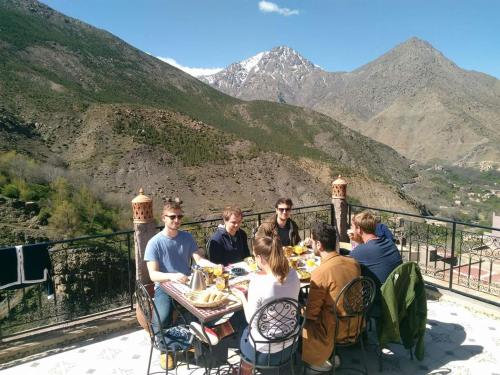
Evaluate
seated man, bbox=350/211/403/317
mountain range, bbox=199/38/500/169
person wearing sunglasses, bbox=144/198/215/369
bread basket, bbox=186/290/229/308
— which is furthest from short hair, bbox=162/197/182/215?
mountain range, bbox=199/38/500/169

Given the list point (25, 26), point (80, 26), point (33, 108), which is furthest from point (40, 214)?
point (80, 26)

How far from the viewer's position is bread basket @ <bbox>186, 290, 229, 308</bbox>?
115 inches

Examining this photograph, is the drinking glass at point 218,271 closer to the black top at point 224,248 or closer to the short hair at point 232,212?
the black top at point 224,248

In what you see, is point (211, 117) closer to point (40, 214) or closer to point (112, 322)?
point (40, 214)

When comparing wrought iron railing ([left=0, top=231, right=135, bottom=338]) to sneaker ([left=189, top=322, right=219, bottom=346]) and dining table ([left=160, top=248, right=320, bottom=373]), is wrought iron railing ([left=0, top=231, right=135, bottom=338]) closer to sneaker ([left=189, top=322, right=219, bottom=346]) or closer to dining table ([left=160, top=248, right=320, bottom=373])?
dining table ([left=160, top=248, right=320, bottom=373])

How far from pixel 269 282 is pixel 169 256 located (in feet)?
4.78

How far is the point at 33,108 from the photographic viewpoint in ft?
137

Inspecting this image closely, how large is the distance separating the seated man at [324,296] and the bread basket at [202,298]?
2.17 feet

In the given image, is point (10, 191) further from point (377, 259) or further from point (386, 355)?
point (377, 259)

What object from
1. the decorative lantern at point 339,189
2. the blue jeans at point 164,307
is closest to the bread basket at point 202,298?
the blue jeans at point 164,307

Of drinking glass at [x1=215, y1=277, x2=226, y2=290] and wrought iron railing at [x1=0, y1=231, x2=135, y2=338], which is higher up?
drinking glass at [x1=215, y1=277, x2=226, y2=290]

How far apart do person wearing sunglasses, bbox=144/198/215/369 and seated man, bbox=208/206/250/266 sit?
25cm

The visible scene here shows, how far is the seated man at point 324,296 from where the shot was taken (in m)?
2.91

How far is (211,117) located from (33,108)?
36142 millimetres
